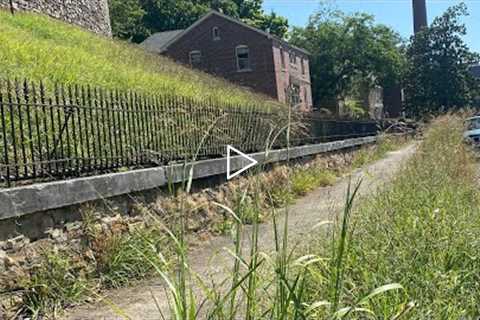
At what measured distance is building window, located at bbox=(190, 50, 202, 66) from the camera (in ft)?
158

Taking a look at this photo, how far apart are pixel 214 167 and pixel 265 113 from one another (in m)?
4.02

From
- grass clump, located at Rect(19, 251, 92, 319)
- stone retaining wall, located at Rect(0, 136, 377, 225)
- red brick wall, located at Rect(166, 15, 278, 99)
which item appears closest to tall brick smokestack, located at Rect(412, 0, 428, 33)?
red brick wall, located at Rect(166, 15, 278, 99)

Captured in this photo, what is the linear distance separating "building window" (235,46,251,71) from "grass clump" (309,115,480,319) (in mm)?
41002

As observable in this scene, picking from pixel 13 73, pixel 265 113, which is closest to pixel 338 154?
pixel 265 113

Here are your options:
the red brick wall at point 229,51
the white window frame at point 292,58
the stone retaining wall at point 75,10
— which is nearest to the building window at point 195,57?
the red brick wall at point 229,51

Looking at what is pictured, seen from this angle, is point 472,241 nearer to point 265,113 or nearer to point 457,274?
point 457,274

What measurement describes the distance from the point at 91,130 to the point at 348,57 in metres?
51.1

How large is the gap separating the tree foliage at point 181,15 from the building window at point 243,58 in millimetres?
14983

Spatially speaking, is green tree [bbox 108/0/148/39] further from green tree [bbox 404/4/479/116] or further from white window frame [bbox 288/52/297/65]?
green tree [bbox 404/4/479/116]

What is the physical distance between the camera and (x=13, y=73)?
970 cm

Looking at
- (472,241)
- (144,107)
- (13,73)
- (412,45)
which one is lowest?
(472,241)

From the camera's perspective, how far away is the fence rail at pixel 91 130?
587cm

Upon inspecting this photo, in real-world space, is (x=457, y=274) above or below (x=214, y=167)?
below

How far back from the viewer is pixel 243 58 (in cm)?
4694
